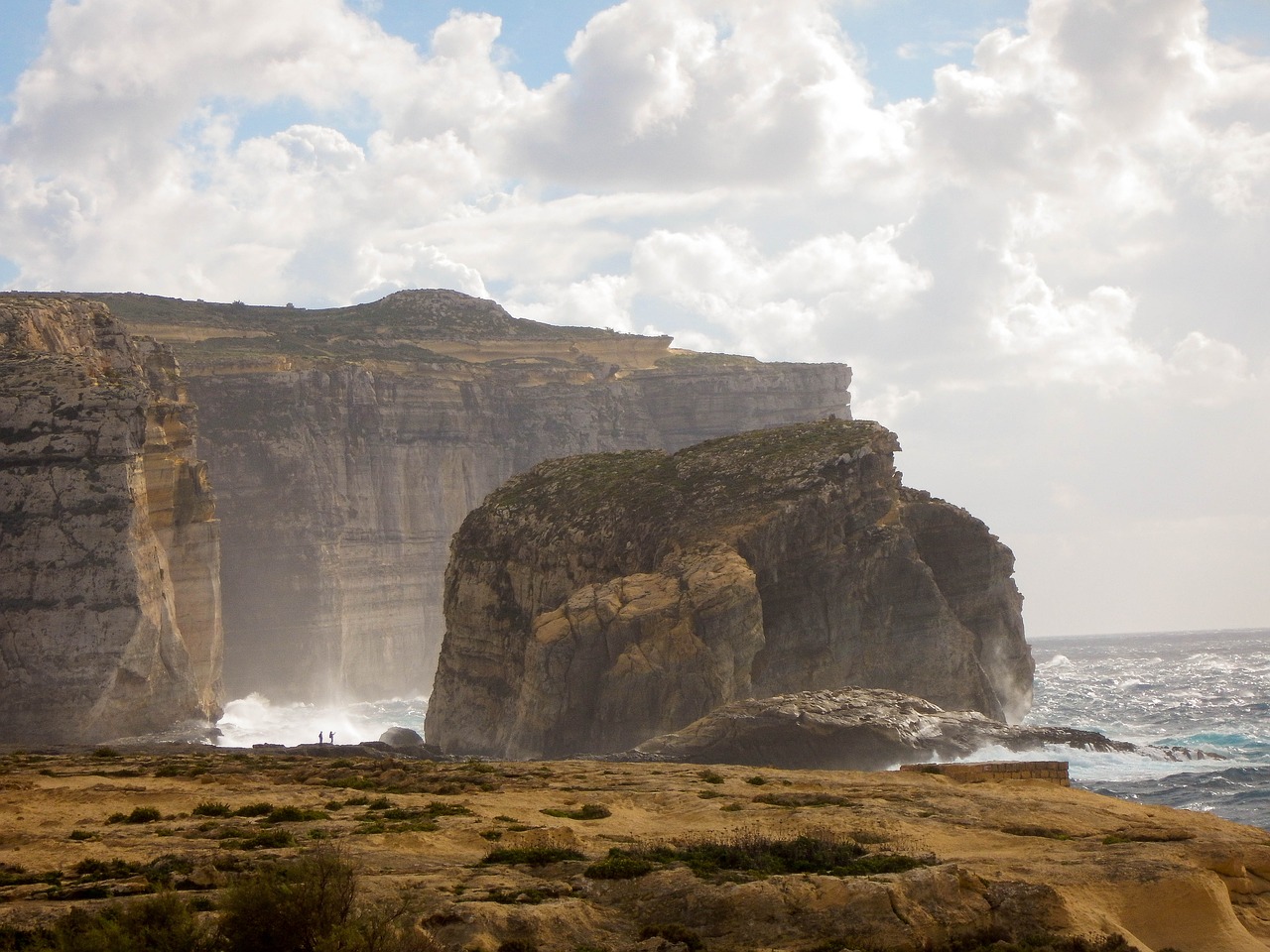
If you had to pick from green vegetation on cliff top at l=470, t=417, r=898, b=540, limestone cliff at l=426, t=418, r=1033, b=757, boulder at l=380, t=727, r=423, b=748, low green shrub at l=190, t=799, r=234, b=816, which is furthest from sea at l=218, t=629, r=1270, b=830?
low green shrub at l=190, t=799, r=234, b=816

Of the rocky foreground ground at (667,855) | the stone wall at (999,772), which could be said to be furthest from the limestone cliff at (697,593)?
the rocky foreground ground at (667,855)

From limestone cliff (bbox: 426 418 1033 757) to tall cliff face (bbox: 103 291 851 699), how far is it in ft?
116

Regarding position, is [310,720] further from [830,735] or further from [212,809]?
[212,809]

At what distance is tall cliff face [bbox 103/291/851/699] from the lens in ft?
298

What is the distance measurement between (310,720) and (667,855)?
6417 cm

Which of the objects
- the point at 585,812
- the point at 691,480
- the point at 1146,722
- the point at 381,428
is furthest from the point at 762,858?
the point at 381,428

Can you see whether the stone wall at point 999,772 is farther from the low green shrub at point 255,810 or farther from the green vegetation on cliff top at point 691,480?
the green vegetation on cliff top at point 691,480

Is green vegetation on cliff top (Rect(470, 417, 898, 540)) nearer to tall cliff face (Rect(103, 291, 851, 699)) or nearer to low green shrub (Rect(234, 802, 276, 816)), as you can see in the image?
low green shrub (Rect(234, 802, 276, 816))

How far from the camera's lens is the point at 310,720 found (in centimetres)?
8056

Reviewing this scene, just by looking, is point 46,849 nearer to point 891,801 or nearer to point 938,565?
point 891,801

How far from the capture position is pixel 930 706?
157 ft

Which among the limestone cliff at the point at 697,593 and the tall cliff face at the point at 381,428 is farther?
the tall cliff face at the point at 381,428

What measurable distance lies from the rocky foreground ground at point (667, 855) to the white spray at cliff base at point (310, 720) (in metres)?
39.3

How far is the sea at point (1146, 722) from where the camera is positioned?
134 feet
